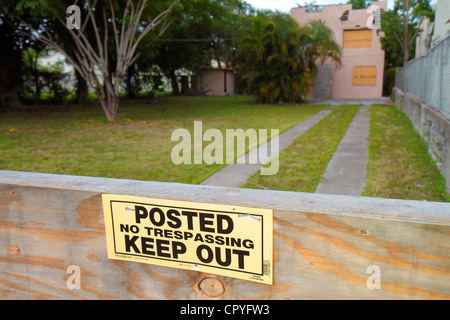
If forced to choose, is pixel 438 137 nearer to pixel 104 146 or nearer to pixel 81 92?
pixel 104 146

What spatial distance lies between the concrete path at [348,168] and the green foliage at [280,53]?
1106 centimetres

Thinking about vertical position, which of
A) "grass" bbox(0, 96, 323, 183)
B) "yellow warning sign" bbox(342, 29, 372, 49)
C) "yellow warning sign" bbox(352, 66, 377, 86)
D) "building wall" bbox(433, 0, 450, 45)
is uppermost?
"yellow warning sign" bbox(342, 29, 372, 49)

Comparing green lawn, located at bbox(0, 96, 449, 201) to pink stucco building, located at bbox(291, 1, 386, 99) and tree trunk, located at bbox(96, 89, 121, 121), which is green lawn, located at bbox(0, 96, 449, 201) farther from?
pink stucco building, located at bbox(291, 1, 386, 99)

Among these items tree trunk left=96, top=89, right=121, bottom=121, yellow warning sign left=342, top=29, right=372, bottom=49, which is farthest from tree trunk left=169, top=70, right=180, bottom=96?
tree trunk left=96, top=89, right=121, bottom=121

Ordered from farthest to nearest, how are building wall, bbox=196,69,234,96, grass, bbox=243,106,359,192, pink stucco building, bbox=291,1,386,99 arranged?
building wall, bbox=196,69,234,96 < pink stucco building, bbox=291,1,386,99 < grass, bbox=243,106,359,192

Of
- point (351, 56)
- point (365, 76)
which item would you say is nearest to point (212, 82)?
point (351, 56)

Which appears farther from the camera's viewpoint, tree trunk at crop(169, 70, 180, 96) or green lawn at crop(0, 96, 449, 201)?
tree trunk at crop(169, 70, 180, 96)

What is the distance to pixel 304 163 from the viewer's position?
6516mm

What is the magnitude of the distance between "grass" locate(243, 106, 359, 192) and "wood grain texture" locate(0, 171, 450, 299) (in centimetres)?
358

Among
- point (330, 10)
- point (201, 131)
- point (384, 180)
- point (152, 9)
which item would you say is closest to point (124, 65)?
point (152, 9)

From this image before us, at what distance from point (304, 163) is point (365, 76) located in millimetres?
22364

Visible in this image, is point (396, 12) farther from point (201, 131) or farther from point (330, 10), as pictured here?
point (201, 131)

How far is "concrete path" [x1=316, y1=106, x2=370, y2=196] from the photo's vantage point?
5.12 metres
